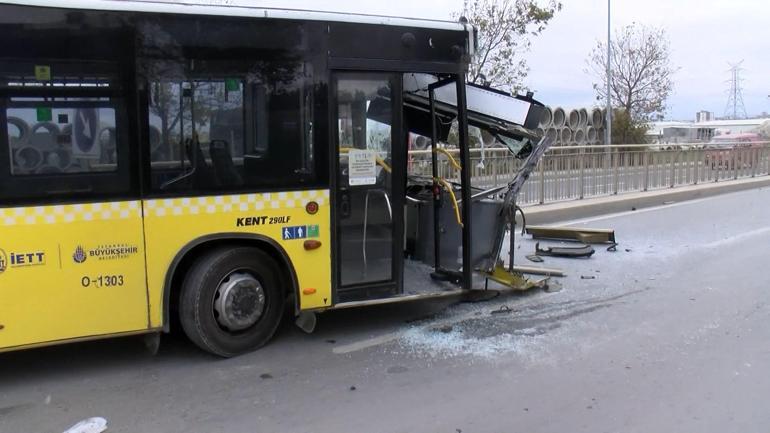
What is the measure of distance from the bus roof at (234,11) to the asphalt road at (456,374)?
8.46 ft

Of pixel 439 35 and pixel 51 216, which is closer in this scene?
pixel 51 216

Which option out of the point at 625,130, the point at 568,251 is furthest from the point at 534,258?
the point at 625,130

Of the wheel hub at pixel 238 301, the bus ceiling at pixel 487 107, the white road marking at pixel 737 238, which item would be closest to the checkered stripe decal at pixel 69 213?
the wheel hub at pixel 238 301

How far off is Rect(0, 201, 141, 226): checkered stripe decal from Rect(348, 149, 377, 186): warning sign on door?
167 cm

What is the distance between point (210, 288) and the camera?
4809 mm

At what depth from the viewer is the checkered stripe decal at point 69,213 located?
420cm

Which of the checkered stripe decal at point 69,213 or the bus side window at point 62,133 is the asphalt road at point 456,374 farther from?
the bus side window at point 62,133

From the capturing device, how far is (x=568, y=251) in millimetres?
8961

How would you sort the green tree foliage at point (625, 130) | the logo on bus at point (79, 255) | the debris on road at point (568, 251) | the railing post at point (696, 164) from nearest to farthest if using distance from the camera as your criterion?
1. the logo on bus at point (79, 255)
2. the debris on road at point (568, 251)
3. the railing post at point (696, 164)
4. the green tree foliage at point (625, 130)

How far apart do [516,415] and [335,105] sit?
2.68 metres

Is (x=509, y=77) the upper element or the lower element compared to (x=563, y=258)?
upper

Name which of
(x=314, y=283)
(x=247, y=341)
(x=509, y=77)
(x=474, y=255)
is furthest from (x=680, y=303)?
(x=509, y=77)

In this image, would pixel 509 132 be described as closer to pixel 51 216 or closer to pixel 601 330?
pixel 601 330

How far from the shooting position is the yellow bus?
14.0 feet
